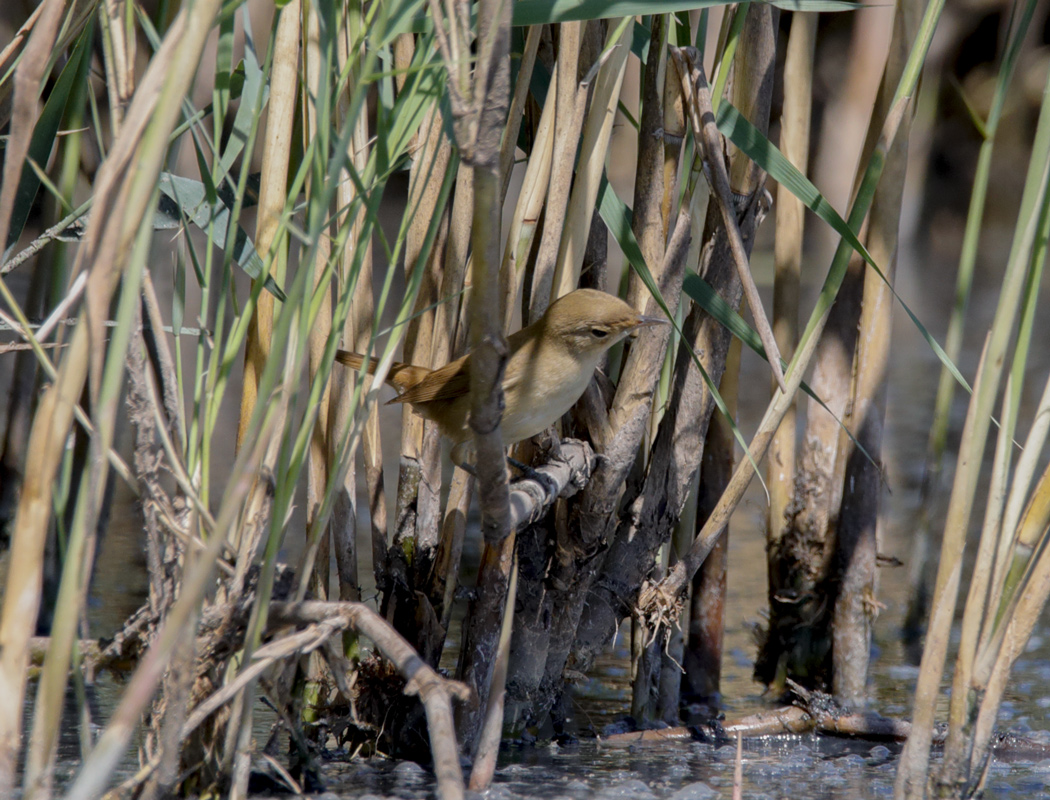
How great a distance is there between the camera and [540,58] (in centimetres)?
188

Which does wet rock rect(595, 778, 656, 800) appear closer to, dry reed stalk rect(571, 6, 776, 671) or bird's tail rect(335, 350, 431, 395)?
dry reed stalk rect(571, 6, 776, 671)

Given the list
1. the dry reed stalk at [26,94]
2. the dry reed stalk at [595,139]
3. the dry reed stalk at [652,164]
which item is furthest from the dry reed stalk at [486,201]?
the dry reed stalk at [652,164]

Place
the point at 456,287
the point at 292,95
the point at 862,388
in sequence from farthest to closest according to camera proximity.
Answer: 1. the point at 862,388
2. the point at 456,287
3. the point at 292,95

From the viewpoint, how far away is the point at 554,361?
5.75ft

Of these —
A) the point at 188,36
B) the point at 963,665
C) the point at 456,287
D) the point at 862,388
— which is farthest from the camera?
the point at 862,388

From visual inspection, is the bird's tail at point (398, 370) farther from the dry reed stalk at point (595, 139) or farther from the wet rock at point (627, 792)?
the wet rock at point (627, 792)

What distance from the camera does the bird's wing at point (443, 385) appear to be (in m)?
1.80

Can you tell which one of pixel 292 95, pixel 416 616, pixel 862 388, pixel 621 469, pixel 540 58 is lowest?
pixel 416 616

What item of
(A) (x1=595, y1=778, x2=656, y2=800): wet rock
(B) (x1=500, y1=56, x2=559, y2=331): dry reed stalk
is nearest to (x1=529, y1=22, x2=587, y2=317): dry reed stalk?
(B) (x1=500, y1=56, x2=559, y2=331): dry reed stalk

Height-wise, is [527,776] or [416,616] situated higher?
[416,616]

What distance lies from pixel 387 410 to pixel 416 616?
11.5 ft

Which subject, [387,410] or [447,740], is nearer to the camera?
[447,740]

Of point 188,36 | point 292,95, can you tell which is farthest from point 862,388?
point 188,36

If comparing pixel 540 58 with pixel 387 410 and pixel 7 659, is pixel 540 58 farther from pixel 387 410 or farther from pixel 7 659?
pixel 387 410
